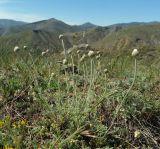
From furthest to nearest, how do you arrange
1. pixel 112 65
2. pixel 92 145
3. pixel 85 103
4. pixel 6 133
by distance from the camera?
pixel 112 65
pixel 85 103
pixel 92 145
pixel 6 133

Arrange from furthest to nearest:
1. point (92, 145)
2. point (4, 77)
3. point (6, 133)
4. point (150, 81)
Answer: point (150, 81) → point (4, 77) → point (92, 145) → point (6, 133)

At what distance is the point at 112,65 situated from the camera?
5656 mm

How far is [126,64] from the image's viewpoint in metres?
5.70

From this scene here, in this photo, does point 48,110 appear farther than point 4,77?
No

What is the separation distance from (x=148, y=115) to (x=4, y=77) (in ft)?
5.72

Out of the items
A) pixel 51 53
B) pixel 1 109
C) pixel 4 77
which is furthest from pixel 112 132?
pixel 51 53

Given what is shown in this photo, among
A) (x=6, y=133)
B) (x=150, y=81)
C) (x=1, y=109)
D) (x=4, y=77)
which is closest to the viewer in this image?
(x=6, y=133)

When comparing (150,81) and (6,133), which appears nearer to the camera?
(6,133)

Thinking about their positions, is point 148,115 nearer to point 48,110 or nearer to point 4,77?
point 48,110

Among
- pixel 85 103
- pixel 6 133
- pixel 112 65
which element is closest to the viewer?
pixel 6 133

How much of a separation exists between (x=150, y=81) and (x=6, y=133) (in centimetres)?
242

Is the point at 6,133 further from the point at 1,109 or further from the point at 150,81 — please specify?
the point at 150,81

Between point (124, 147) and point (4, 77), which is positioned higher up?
point (4, 77)

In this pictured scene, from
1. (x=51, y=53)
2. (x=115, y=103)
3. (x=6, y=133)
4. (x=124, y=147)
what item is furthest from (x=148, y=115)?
(x=51, y=53)
